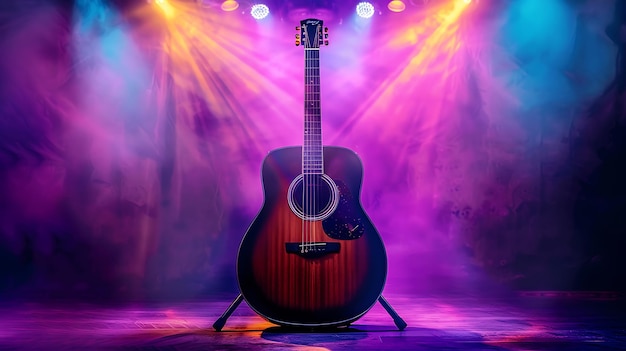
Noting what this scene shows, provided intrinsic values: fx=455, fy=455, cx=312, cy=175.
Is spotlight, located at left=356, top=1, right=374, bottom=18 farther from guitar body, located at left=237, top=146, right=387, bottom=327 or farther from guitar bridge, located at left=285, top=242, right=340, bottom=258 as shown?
guitar bridge, located at left=285, top=242, right=340, bottom=258

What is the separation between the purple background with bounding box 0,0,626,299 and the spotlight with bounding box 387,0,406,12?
0.38ft

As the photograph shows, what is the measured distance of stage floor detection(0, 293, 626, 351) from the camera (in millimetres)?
1894

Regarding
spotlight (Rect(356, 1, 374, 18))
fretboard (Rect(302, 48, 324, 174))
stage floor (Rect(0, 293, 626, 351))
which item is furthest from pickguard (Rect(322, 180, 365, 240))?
spotlight (Rect(356, 1, 374, 18))

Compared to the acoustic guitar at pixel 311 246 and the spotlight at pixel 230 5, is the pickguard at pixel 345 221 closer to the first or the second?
the acoustic guitar at pixel 311 246

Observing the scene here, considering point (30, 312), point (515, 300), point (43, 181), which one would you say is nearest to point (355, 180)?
point (515, 300)

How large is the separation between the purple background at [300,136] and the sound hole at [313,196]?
5.79 ft

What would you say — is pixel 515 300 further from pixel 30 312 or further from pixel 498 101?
pixel 30 312

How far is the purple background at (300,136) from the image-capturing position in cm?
372

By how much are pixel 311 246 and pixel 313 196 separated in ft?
0.77

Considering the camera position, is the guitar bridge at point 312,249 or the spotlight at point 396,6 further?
the spotlight at point 396,6

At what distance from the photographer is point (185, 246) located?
3809 mm

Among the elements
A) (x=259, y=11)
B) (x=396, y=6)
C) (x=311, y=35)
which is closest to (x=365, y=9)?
(x=396, y=6)

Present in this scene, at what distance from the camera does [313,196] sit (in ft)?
6.97

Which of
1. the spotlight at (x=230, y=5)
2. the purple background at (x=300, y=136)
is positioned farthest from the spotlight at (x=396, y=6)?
the spotlight at (x=230, y=5)
